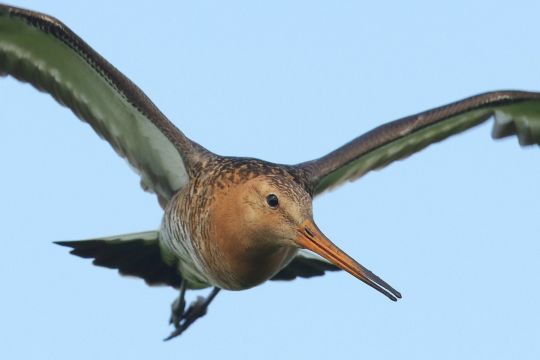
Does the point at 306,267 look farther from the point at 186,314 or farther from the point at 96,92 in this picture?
the point at 96,92

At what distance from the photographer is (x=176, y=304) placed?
1392 centimetres

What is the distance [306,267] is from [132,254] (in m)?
1.90

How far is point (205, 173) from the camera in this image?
39.3 ft

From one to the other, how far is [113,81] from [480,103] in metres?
3.84

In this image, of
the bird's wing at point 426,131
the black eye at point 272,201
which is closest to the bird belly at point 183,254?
the black eye at point 272,201

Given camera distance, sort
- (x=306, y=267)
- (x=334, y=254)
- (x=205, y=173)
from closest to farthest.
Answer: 1. (x=334, y=254)
2. (x=205, y=173)
3. (x=306, y=267)

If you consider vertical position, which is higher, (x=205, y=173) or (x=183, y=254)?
(x=205, y=173)

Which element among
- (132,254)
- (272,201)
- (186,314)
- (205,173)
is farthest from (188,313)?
(272,201)

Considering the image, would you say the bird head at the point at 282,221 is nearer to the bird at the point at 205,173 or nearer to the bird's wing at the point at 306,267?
the bird at the point at 205,173

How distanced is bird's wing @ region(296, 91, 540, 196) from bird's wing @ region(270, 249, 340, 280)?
76 centimetres

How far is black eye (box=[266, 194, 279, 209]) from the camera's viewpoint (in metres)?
10.8

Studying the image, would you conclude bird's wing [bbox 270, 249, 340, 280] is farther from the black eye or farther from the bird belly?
the black eye

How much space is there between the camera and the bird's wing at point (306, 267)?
13898mm

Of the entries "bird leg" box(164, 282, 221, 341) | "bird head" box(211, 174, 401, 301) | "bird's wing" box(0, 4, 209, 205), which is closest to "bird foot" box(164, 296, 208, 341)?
"bird leg" box(164, 282, 221, 341)
